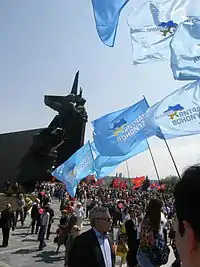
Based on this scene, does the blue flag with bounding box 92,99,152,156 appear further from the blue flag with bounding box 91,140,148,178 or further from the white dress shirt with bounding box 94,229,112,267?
the white dress shirt with bounding box 94,229,112,267

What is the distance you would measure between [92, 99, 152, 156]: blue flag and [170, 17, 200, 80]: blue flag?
2.80 m

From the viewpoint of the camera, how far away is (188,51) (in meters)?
6.93

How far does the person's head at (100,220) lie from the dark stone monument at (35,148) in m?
27.2

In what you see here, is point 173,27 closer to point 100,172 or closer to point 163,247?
point 163,247

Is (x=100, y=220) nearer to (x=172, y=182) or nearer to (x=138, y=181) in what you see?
(x=172, y=182)

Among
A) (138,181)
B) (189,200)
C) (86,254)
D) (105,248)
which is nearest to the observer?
(189,200)

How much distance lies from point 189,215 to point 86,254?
10.3 ft

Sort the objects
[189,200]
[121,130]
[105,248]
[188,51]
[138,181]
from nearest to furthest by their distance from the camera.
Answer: [189,200] → [105,248] → [188,51] → [121,130] → [138,181]

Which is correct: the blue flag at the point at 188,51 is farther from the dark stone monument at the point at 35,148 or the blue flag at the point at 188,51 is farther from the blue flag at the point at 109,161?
the dark stone monument at the point at 35,148

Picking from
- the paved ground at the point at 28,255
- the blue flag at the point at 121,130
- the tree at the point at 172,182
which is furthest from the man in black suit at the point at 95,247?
the paved ground at the point at 28,255

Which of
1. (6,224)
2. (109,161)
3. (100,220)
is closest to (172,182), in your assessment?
(109,161)

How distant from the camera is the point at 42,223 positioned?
41.7 feet

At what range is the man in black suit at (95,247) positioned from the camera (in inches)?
158

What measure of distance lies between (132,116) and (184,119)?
2858mm
